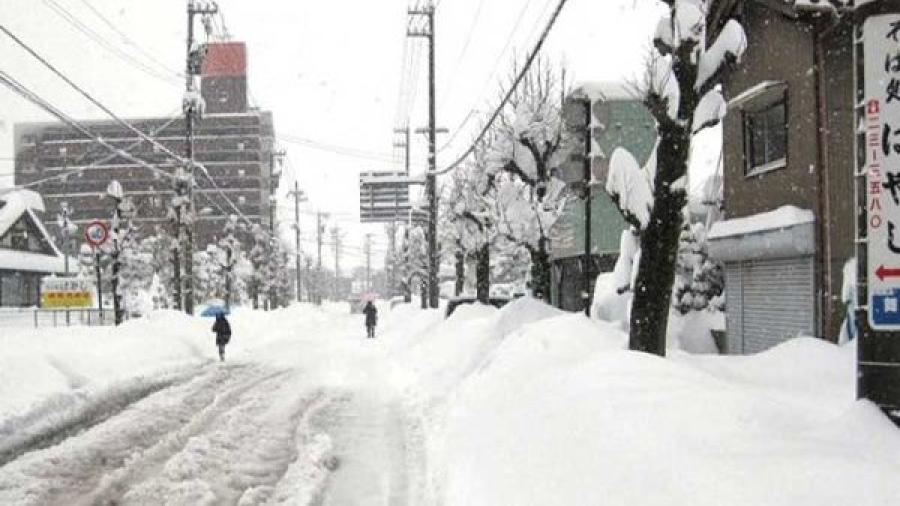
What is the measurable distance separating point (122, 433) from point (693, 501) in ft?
27.1

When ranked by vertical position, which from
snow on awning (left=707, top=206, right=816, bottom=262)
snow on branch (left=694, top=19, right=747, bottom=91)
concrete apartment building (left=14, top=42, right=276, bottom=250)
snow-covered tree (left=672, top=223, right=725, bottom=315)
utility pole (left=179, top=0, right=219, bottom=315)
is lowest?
snow-covered tree (left=672, top=223, right=725, bottom=315)

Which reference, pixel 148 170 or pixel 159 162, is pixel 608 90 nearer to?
pixel 148 170

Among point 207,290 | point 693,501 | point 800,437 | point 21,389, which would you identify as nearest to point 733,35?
point 800,437

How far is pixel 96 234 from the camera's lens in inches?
755

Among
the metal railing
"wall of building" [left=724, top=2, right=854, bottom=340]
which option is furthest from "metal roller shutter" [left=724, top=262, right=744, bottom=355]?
the metal railing

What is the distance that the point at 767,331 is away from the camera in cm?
1402

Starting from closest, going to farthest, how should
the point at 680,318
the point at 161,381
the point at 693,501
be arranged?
the point at 693,501
the point at 161,381
the point at 680,318

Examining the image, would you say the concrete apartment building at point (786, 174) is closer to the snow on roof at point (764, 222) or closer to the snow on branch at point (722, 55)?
the snow on roof at point (764, 222)

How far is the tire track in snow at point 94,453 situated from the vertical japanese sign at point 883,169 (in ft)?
21.9

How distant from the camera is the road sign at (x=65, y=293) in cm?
2348

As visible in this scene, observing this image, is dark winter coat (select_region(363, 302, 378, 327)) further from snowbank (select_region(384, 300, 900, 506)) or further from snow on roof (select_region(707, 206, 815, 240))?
snowbank (select_region(384, 300, 900, 506))

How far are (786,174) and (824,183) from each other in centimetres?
144

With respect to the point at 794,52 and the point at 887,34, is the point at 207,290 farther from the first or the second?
the point at 887,34

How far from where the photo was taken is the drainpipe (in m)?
11.7
